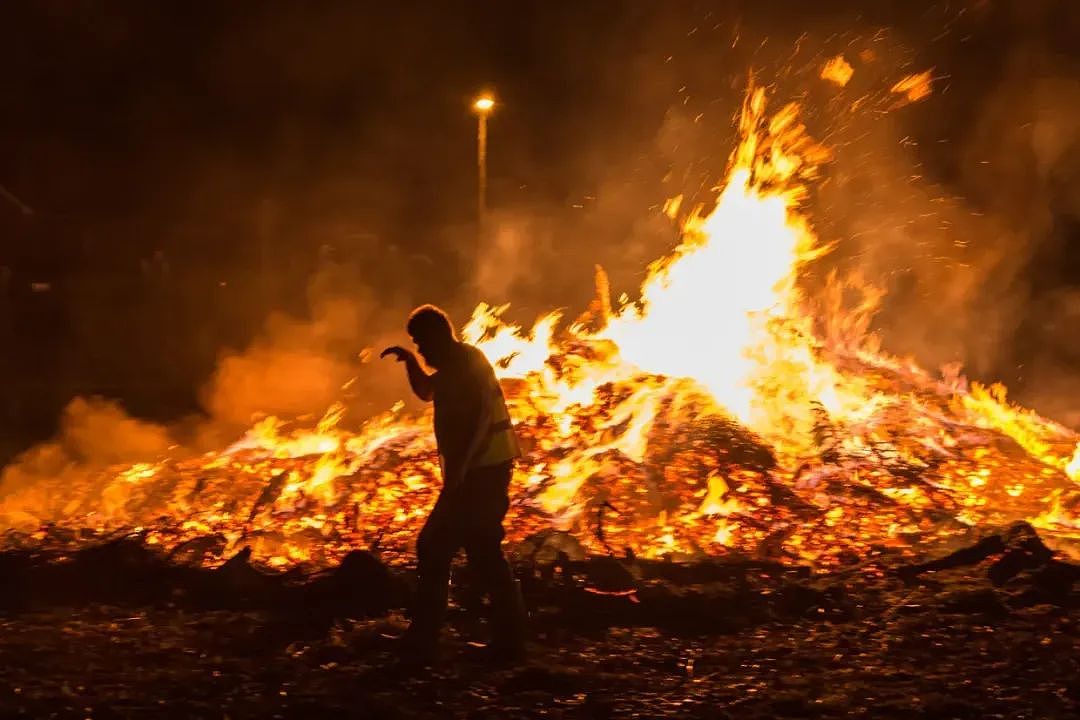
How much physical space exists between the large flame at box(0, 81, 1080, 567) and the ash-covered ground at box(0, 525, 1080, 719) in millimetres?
663

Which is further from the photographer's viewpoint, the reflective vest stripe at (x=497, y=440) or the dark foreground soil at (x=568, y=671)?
the reflective vest stripe at (x=497, y=440)

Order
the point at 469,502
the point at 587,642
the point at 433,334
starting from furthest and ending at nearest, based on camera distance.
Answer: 1. the point at 587,642
2. the point at 433,334
3. the point at 469,502

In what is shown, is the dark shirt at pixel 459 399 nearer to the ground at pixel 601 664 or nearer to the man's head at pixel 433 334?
the man's head at pixel 433 334

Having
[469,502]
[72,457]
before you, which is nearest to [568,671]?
[469,502]

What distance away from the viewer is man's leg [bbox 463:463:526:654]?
471 cm

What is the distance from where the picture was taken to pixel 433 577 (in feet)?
15.2

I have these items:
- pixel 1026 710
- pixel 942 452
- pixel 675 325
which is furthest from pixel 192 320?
pixel 1026 710

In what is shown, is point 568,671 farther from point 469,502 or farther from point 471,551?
point 469,502

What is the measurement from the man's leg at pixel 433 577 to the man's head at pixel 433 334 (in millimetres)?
797

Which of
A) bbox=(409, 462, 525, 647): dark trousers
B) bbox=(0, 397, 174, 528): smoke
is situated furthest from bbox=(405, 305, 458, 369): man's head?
bbox=(0, 397, 174, 528): smoke

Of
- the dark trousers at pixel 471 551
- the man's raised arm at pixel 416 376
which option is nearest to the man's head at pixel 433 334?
the man's raised arm at pixel 416 376

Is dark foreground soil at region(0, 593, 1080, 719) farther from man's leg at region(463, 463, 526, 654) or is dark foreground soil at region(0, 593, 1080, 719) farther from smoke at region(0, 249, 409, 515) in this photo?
smoke at region(0, 249, 409, 515)

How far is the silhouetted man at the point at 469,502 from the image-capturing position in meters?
4.63

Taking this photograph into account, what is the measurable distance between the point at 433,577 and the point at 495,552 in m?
0.35
